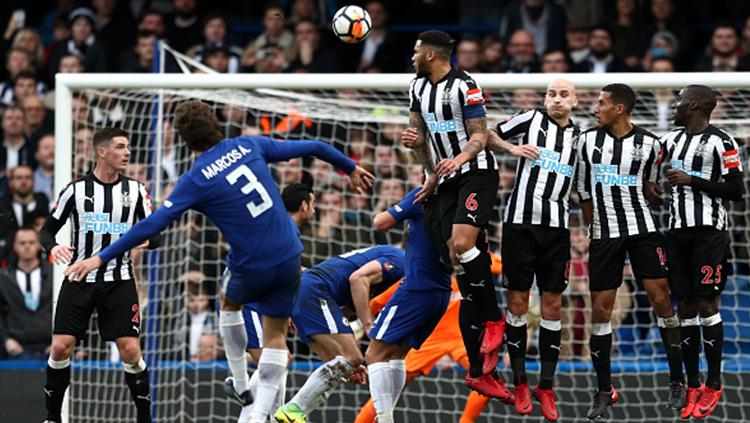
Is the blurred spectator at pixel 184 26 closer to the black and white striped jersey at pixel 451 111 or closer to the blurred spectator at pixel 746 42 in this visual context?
the blurred spectator at pixel 746 42

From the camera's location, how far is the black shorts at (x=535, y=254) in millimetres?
8914

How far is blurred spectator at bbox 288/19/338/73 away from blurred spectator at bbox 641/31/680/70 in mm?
2995

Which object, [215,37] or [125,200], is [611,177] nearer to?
[125,200]

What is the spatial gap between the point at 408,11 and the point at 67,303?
743 centimetres

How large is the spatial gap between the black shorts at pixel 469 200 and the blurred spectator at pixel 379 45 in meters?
5.92

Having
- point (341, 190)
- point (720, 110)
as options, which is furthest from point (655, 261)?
point (341, 190)

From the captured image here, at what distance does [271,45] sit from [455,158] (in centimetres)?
636

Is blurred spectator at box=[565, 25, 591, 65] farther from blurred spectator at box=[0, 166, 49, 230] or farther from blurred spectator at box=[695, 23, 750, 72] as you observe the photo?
blurred spectator at box=[0, 166, 49, 230]

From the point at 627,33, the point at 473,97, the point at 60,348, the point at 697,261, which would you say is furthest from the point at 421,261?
the point at 627,33

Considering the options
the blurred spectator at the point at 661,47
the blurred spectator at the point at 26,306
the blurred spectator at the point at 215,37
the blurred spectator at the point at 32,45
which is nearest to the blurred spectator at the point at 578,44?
the blurred spectator at the point at 661,47

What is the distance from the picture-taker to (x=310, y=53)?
1460 centimetres

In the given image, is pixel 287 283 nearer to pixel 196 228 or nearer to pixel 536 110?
pixel 536 110

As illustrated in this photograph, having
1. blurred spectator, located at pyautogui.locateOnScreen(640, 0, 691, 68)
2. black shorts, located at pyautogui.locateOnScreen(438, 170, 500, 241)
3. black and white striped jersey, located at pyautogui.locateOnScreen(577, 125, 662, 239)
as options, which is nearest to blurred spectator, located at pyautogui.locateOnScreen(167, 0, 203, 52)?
blurred spectator, located at pyautogui.locateOnScreen(640, 0, 691, 68)

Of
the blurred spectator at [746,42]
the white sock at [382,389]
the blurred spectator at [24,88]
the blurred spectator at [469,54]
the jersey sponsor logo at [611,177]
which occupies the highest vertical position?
the blurred spectator at [746,42]
